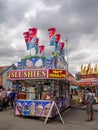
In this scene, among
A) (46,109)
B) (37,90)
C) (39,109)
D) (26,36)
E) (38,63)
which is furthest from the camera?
(26,36)

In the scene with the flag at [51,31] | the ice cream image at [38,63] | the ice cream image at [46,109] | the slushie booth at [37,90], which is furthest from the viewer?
the flag at [51,31]

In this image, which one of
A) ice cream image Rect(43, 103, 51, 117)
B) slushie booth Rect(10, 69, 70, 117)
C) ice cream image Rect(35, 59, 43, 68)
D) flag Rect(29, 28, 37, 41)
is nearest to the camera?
ice cream image Rect(43, 103, 51, 117)

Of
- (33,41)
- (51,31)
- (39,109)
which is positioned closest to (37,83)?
(39,109)

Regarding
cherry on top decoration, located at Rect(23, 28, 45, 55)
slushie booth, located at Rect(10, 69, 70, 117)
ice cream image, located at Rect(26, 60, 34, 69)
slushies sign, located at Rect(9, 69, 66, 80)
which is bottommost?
slushie booth, located at Rect(10, 69, 70, 117)

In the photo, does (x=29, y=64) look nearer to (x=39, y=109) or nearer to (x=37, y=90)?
(x=37, y=90)

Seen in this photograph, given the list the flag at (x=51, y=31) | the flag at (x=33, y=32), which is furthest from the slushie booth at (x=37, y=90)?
the flag at (x=33, y=32)

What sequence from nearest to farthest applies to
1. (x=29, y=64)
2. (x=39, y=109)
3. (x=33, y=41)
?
1. (x=39, y=109)
2. (x=29, y=64)
3. (x=33, y=41)

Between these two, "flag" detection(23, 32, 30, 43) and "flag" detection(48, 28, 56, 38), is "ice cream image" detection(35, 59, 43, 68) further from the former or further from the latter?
"flag" detection(23, 32, 30, 43)

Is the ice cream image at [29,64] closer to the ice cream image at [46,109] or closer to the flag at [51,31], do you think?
the ice cream image at [46,109]

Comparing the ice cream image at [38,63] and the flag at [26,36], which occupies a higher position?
the flag at [26,36]

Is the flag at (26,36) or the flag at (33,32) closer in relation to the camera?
the flag at (33,32)

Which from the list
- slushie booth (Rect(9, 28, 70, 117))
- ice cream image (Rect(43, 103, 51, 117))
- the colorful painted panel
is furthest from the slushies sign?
ice cream image (Rect(43, 103, 51, 117))

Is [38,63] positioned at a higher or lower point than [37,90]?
higher

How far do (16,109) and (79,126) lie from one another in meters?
4.21
